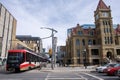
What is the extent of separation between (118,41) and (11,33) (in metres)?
51.5

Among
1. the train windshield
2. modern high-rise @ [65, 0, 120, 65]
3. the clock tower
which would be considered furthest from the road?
the clock tower

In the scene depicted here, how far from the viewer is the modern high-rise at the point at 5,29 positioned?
72.9 meters

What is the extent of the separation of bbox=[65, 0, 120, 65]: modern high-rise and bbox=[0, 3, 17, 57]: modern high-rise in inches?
1228

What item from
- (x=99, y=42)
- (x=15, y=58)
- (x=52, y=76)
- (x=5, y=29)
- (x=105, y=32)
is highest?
(x=5, y=29)

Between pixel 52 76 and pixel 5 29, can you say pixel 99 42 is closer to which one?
pixel 5 29

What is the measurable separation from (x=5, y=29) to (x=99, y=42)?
140 ft

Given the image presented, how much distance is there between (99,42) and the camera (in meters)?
63.5

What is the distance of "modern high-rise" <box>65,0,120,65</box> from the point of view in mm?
60406

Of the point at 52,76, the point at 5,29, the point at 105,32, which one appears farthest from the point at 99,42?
the point at 52,76

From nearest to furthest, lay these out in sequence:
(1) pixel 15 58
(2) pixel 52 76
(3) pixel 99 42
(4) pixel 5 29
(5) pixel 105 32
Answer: (2) pixel 52 76, (1) pixel 15 58, (5) pixel 105 32, (3) pixel 99 42, (4) pixel 5 29

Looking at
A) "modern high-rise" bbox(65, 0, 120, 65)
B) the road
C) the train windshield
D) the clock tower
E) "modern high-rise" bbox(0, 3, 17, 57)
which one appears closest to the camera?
the road

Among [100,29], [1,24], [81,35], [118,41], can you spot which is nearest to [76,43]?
[81,35]

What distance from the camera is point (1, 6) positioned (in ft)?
235

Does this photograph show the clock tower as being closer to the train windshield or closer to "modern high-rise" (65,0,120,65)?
"modern high-rise" (65,0,120,65)
